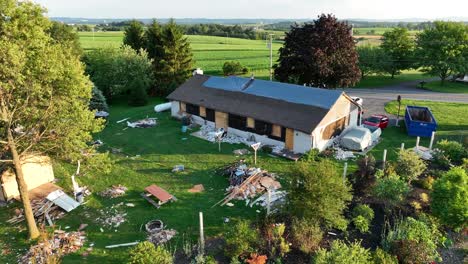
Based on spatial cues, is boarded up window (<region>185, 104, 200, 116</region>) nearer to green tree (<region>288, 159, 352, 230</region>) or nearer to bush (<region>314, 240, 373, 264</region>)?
green tree (<region>288, 159, 352, 230</region>)

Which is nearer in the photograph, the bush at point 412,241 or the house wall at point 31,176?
the bush at point 412,241

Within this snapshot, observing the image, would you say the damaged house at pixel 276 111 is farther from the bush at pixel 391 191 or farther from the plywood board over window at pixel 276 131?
the bush at pixel 391 191

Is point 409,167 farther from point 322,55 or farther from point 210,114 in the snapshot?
point 210,114

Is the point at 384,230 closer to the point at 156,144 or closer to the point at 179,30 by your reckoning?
the point at 156,144

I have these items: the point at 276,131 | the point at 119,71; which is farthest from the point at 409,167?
the point at 119,71

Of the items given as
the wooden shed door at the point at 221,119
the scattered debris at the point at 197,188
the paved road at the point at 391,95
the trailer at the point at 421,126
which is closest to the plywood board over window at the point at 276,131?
the wooden shed door at the point at 221,119

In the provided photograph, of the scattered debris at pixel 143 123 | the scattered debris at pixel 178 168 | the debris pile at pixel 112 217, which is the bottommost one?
the debris pile at pixel 112 217
